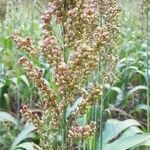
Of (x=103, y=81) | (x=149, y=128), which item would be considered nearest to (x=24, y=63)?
(x=103, y=81)

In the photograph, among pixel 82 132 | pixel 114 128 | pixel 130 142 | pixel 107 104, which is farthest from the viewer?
pixel 107 104

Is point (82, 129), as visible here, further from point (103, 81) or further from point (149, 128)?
point (149, 128)

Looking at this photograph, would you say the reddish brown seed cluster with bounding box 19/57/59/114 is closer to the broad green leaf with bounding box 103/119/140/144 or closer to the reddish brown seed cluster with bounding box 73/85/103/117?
the reddish brown seed cluster with bounding box 73/85/103/117

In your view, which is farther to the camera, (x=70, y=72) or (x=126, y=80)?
(x=126, y=80)

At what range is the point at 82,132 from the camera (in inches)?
79.8

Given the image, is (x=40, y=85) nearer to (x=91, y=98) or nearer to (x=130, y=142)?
(x=91, y=98)

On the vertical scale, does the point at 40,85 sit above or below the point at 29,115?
above

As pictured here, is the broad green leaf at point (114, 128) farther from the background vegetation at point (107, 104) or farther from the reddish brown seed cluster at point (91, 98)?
the reddish brown seed cluster at point (91, 98)

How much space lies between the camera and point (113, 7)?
338cm

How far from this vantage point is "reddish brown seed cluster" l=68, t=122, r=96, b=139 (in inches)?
79.4

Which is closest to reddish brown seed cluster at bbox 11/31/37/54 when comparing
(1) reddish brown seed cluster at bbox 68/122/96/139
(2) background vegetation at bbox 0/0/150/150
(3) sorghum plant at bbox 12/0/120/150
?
(3) sorghum plant at bbox 12/0/120/150

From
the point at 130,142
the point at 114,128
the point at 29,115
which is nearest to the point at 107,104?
the point at 114,128

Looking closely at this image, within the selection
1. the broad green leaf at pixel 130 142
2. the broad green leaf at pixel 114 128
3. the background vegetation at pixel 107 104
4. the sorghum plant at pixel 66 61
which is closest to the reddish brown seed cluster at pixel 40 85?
the sorghum plant at pixel 66 61

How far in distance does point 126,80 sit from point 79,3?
4701mm
